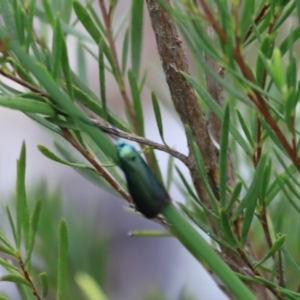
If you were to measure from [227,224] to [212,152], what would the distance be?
0.05 m

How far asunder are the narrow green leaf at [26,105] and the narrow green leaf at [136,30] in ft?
0.32

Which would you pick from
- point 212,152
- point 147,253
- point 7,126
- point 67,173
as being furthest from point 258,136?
point 7,126

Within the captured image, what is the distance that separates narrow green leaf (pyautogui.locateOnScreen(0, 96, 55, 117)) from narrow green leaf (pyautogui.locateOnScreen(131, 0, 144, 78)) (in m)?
0.10

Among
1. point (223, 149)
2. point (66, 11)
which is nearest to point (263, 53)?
point (223, 149)

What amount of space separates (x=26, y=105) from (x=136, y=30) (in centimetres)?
13

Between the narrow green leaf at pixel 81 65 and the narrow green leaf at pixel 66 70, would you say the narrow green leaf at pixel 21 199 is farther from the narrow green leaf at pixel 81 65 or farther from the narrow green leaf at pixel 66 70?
the narrow green leaf at pixel 81 65

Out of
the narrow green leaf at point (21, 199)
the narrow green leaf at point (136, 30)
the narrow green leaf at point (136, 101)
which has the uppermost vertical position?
the narrow green leaf at point (136, 30)

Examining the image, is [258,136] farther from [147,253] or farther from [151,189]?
[147,253]

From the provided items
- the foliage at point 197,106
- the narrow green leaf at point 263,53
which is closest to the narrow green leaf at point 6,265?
the foliage at point 197,106

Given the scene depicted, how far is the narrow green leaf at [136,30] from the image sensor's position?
244 mm

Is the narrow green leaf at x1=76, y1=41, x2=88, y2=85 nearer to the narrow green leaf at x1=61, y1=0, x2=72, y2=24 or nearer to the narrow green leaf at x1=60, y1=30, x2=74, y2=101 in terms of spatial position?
the narrow green leaf at x1=61, y1=0, x2=72, y2=24

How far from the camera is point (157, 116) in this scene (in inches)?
8.1

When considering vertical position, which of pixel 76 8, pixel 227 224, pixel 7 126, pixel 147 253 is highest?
pixel 7 126

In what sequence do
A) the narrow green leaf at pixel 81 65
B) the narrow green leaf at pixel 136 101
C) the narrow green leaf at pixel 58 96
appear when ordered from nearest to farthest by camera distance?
the narrow green leaf at pixel 58 96, the narrow green leaf at pixel 136 101, the narrow green leaf at pixel 81 65
